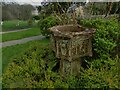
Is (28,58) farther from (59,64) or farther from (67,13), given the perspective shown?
(67,13)

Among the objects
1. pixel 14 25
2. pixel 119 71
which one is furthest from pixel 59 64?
pixel 14 25

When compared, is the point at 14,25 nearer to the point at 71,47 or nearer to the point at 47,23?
the point at 47,23

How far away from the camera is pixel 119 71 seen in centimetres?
339

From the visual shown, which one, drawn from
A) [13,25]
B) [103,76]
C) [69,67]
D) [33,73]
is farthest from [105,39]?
[13,25]

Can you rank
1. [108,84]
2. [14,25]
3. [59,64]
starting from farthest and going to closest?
[14,25] → [59,64] → [108,84]

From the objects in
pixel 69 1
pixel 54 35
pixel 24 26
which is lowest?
pixel 24 26

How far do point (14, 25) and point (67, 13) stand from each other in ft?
26.0

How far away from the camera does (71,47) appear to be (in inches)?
143

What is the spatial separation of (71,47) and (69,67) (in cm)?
32

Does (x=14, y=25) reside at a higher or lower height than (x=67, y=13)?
lower

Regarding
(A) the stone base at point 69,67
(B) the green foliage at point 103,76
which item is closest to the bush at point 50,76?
(B) the green foliage at point 103,76

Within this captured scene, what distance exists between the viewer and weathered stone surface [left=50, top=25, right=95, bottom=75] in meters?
3.64

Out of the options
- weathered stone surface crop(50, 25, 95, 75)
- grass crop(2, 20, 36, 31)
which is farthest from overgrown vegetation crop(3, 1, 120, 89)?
grass crop(2, 20, 36, 31)

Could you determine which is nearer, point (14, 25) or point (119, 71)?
point (119, 71)
